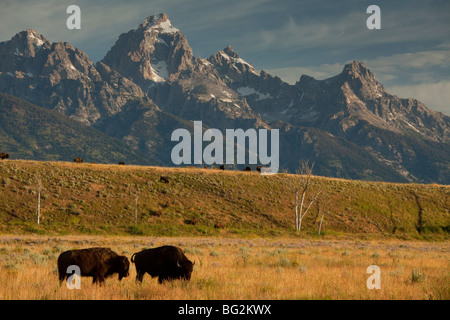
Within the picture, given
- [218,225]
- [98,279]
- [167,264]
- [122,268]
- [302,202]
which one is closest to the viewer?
[98,279]

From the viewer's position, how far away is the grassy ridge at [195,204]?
4788 centimetres

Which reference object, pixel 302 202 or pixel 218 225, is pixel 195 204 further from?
pixel 302 202

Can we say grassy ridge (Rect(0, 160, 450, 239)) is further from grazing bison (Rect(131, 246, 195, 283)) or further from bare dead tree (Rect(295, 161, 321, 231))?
grazing bison (Rect(131, 246, 195, 283))

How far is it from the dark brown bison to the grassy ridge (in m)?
34.4

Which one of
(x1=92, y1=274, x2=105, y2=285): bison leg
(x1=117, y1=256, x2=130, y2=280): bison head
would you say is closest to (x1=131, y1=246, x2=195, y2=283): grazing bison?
(x1=117, y1=256, x2=130, y2=280): bison head

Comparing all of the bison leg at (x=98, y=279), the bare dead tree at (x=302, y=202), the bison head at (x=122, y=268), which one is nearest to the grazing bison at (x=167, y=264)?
the bison head at (x=122, y=268)

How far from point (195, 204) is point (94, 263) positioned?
46.1m

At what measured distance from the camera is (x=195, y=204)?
57.9 meters

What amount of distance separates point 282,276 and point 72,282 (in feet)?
24.0

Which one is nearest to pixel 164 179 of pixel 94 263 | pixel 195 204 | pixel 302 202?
pixel 195 204

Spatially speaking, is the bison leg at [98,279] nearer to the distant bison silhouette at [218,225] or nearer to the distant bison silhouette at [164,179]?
the distant bison silhouette at [218,225]

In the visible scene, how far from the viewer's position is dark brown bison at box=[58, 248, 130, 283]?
11.9 metres

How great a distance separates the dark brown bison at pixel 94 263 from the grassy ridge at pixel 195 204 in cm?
3442
